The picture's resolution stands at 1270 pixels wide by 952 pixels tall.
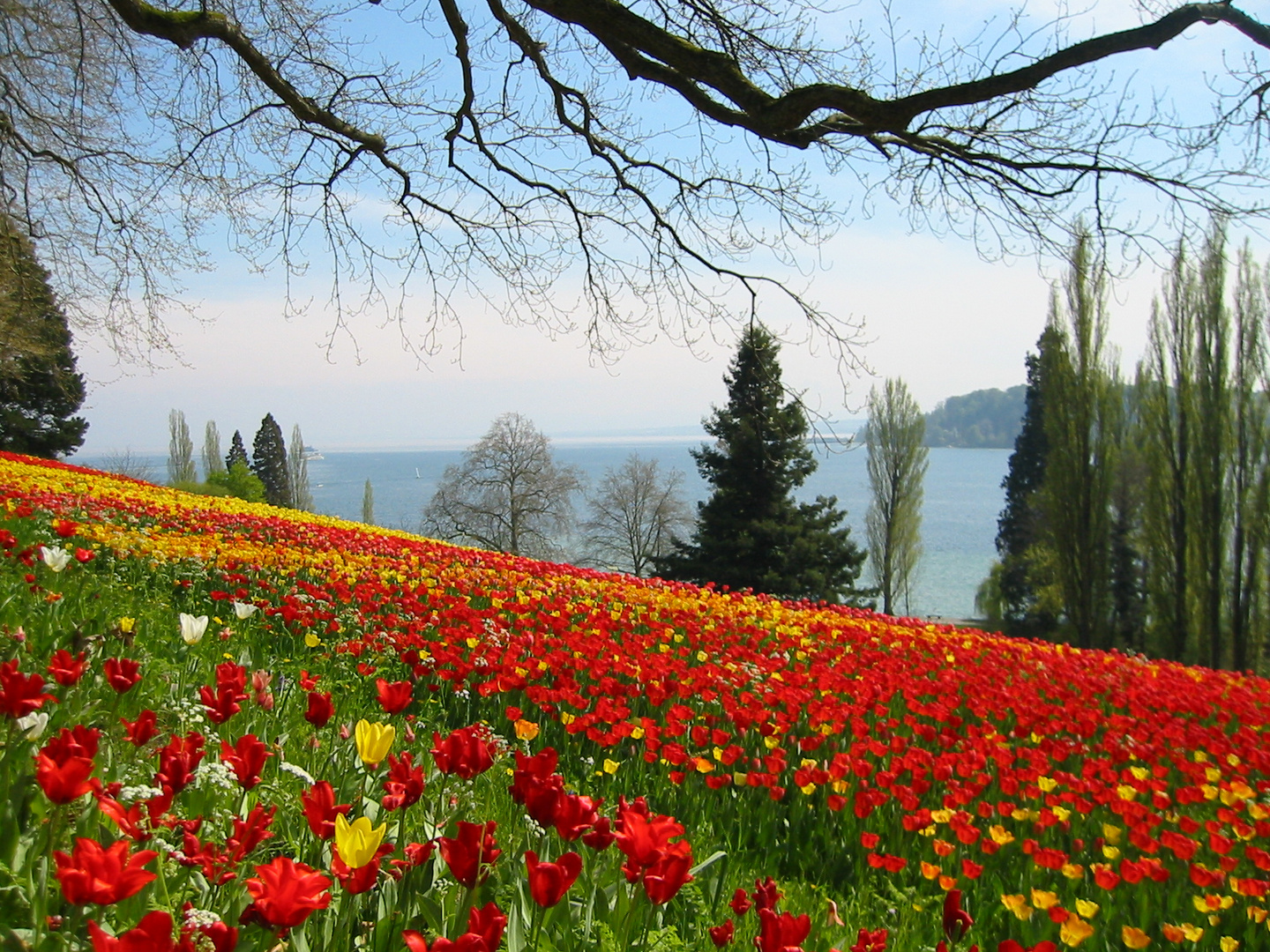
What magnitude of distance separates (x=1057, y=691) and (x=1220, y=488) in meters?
17.4

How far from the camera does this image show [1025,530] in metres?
32.5

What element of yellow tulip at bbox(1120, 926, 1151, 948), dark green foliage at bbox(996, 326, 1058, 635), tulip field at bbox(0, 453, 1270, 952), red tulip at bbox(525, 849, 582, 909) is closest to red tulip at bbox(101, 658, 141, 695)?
tulip field at bbox(0, 453, 1270, 952)

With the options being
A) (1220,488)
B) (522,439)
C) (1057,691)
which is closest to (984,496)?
(522,439)

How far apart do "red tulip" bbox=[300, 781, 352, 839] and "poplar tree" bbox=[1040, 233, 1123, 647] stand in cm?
2315

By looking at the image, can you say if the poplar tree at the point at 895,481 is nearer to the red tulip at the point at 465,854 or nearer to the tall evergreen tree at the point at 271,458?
the red tulip at the point at 465,854

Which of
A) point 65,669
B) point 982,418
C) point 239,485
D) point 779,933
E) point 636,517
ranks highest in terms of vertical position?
point 982,418

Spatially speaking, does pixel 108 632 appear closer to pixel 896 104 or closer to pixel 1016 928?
pixel 1016 928

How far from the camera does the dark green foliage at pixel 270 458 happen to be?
61.5 m

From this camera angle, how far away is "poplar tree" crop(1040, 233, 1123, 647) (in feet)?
71.2

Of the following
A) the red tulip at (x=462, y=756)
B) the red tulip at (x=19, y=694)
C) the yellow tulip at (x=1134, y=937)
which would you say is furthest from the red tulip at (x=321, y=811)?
the yellow tulip at (x=1134, y=937)

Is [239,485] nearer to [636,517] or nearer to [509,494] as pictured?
[509,494]

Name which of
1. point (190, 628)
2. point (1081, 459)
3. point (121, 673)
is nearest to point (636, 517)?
point (1081, 459)

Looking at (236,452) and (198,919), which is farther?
(236,452)

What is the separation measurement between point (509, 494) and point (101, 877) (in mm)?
39782
